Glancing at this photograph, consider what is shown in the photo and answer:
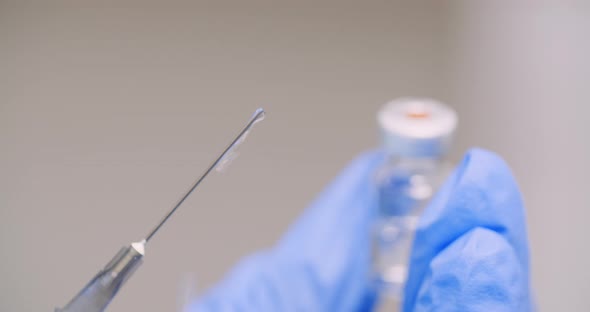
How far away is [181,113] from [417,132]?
821 millimetres

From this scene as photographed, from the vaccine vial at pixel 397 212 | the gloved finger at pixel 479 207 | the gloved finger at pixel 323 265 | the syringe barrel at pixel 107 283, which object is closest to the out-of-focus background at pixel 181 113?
the vaccine vial at pixel 397 212

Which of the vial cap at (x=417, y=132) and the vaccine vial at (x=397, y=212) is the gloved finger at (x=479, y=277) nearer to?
the vial cap at (x=417, y=132)

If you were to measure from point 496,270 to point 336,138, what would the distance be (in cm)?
101

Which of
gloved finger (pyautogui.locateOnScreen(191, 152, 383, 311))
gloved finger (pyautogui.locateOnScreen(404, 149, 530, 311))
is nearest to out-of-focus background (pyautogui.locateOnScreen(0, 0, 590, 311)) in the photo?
gloved finger (pyautogui.locateOnScreen(191, 152, 383, 311))

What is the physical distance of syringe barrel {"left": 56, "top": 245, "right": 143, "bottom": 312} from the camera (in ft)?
1.97

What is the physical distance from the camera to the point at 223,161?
60cm

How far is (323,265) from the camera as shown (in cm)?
100

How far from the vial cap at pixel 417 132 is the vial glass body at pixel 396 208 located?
15cm

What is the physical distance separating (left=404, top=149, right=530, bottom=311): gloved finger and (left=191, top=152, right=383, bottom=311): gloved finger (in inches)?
13.4

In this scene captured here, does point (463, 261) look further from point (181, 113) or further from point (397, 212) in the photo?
point (181, 113)

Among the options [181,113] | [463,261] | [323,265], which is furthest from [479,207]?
[181,113]

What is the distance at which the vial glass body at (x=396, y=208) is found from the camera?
42.6 inches

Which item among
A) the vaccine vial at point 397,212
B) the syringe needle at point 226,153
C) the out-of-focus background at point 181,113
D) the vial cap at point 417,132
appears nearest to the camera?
the syringe needle at point 226,153

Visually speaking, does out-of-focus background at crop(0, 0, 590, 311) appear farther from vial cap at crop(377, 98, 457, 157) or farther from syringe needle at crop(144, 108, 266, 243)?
syringe needle at crop(144, 108, 266, 243)
